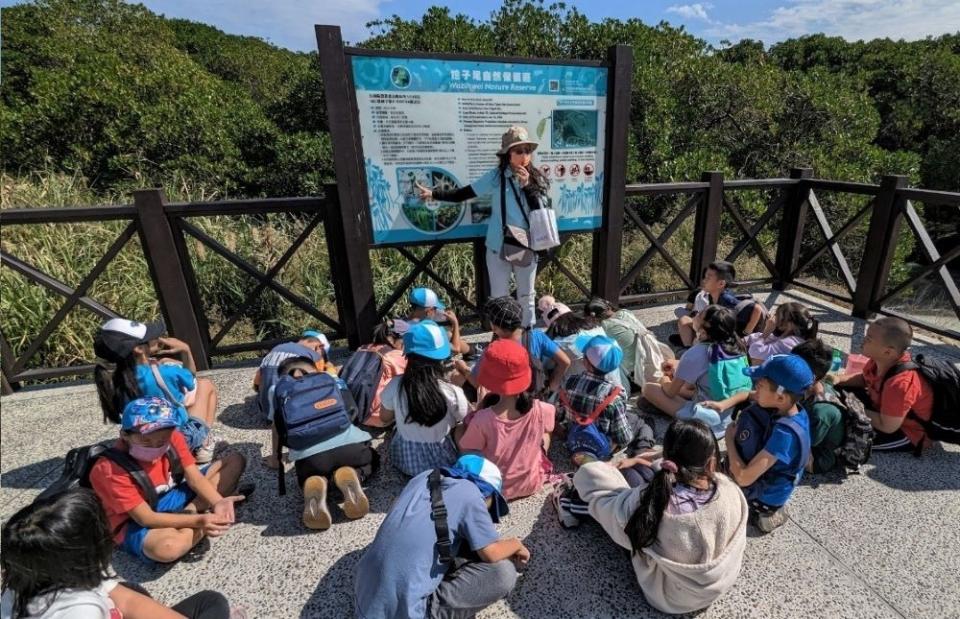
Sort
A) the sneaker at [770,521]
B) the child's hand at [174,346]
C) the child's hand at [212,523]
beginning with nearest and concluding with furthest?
1. the child's hand at [212,523]
2. the sneaker at [770,521]
3. the child's hand at [174,346]

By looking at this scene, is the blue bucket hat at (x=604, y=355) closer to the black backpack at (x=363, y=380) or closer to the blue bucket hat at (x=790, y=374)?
the blue bucket hat at (x=790, y=374)

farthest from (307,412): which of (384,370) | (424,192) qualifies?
(424,192)

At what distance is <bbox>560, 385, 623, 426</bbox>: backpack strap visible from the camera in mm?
2994

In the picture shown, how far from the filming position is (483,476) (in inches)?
89.0

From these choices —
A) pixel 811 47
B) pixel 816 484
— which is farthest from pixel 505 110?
pixel 811 47

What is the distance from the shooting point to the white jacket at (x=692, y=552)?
2018 mm

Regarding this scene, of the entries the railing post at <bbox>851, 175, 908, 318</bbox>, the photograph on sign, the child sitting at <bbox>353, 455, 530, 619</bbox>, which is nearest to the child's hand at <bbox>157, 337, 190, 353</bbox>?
the photograph on sign

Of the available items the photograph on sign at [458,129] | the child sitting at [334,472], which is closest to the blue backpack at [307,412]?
the child sitting at [334,472]

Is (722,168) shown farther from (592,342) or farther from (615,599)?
(615,599)

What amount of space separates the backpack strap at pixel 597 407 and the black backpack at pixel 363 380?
126cm

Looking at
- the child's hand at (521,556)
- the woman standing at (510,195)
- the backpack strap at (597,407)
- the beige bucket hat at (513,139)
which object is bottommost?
the child's hand at (521,556)

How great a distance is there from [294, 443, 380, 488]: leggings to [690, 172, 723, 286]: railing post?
14.7 feet

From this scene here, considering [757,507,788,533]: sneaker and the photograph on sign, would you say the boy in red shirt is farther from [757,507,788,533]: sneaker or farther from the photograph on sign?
the photograph on sign

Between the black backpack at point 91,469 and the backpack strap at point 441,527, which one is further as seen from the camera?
the black backpack at point 91,469
